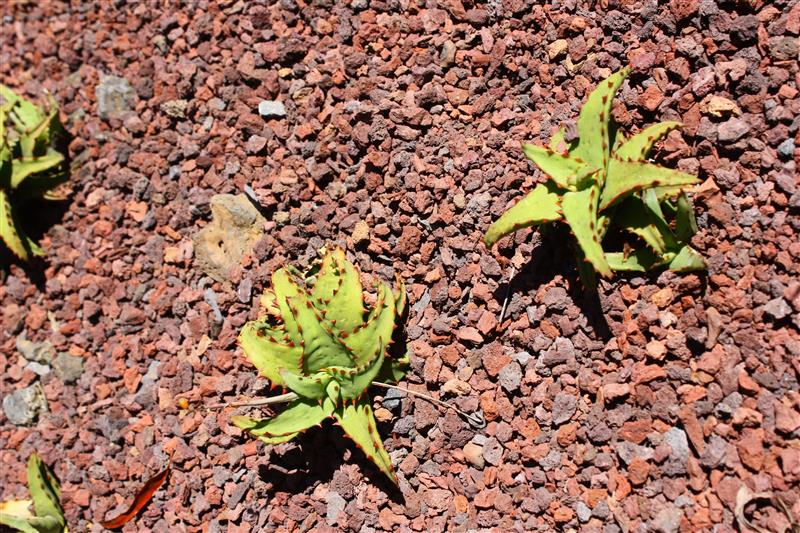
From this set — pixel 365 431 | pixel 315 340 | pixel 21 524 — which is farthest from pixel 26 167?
pixel 365 431

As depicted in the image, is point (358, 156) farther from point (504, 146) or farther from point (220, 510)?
point (220, 510)

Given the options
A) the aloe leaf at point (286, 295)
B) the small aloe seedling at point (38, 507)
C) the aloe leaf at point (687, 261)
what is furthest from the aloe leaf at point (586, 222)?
the small aloe seedling at point (38, 507)

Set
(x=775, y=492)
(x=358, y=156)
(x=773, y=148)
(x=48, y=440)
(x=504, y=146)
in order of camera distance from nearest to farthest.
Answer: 1. (x=775, y=492)
2. (x=773, y=148)
3. (x=504, y=146)
4. (x=358, y=156)
5. (x=48, y=440)

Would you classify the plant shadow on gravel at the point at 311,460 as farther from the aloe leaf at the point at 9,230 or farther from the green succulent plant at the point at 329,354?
the aloe leaf at the point at 9,230

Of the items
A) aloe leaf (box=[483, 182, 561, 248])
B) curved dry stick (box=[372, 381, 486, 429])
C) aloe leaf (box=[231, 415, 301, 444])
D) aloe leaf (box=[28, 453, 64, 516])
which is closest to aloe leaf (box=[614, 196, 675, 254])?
aloe leaf (box=[483, 182, 561, 248])

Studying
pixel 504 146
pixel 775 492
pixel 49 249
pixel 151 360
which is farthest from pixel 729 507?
pixel 49 249

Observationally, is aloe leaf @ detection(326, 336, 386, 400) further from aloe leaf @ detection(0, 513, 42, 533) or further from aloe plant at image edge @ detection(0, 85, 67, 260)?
aloe plant at image edge @ detection(0, 85, 67, 260)
